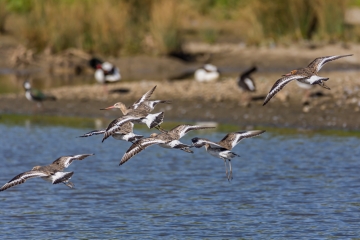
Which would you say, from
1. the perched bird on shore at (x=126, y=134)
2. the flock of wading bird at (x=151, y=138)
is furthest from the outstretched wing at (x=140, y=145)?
the perched bird on shore at (x=126, y=134)

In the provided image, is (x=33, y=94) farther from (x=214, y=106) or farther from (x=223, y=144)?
(x=223, y=144)

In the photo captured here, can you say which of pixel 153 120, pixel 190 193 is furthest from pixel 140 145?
pixel 190 193

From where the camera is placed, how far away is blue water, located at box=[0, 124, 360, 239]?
10.9 m

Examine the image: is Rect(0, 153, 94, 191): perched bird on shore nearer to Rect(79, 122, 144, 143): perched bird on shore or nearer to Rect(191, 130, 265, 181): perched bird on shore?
Rect(79, 122, 144, 143): perched bird on shore

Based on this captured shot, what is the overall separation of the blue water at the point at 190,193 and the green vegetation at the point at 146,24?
12566mm

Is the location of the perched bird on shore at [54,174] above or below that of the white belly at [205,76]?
above

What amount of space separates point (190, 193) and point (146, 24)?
19551 millimetres

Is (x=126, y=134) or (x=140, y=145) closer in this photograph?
(x=140, y=145)

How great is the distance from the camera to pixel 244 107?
19.5 meters

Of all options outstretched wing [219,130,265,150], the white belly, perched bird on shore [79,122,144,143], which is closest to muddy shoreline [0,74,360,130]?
the white belly

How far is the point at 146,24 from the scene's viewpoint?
105ft

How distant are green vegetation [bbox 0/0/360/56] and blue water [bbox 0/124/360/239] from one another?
12.6m

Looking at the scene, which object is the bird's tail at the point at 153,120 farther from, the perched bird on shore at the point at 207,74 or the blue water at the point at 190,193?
the perched bird on shore at the point at 207,74

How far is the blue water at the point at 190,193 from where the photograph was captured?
10891mm
